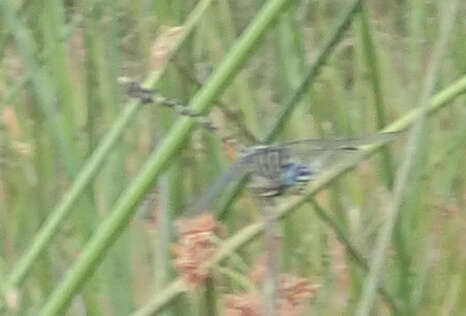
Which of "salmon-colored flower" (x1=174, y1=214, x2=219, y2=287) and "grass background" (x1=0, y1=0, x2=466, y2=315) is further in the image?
"grass background" (x1=0, y1=0, x2=466, y2=315)

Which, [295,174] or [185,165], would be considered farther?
[185,165]

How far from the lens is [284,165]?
0.39 meters

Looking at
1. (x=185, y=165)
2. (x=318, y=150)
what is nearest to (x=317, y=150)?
(x=318, y=150)

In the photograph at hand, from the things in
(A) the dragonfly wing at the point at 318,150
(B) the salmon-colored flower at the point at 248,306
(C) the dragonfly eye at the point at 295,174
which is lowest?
(B) the salmon-colored flower at the point at 248,306

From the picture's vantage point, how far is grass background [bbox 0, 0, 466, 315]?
0.58m

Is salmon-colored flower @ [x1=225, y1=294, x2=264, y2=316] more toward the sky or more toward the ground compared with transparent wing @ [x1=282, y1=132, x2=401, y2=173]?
more toward the ground

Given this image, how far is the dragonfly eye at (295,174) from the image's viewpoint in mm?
387

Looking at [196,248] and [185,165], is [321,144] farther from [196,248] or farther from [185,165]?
[185,165]

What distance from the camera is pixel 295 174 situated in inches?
15.4

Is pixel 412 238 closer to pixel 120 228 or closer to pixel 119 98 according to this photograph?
pixel 119 98

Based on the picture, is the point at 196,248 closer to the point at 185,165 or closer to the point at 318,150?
the point at 318,150

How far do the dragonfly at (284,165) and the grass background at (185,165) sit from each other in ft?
0.21

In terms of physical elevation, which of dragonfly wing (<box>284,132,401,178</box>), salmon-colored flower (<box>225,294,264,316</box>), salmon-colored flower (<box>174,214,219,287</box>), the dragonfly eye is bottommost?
salmon-colored flower (<box>225,294,264,316</box>)

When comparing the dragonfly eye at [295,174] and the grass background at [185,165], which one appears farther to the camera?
the grass background at [185,165]
